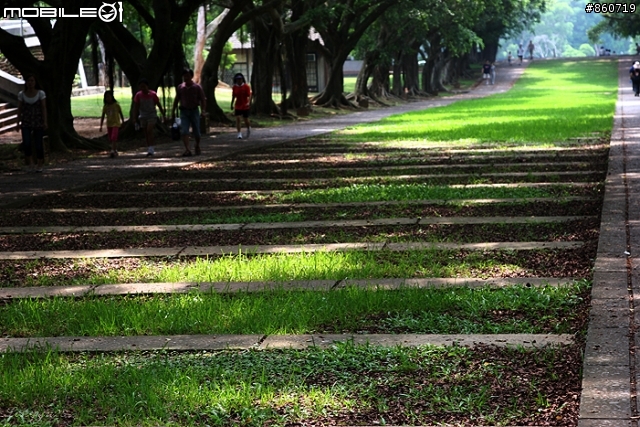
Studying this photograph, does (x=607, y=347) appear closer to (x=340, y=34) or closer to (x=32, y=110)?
(x=32, y=110)

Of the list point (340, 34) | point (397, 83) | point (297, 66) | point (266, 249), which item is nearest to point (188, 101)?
point (266, 249)

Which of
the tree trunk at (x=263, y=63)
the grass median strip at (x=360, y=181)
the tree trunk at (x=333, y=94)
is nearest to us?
the grass median strip at (x=360, y=181)

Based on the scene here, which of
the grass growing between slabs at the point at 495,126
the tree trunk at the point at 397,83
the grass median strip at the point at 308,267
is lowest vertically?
the tree trunk at the point at 397,83

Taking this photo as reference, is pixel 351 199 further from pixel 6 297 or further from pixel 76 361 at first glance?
pixel 76 361

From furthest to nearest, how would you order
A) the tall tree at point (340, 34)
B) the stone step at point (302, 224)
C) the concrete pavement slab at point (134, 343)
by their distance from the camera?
the tall tree at point (340, 34) → the stone step at point (302, 224) → the concrete pavement slab at point (134, 343)

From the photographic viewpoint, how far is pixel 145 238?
1032 centimetres

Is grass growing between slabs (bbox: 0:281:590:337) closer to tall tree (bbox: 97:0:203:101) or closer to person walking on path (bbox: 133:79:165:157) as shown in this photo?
person walking on path (bbox: 133:79:165:157)

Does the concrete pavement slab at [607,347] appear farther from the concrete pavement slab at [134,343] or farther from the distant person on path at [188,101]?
the distant person on path at [188,101]

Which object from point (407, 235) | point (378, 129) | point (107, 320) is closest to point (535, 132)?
point (378, 129)

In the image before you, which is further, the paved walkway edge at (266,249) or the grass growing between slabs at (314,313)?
the paved walkway edge at (266,249)

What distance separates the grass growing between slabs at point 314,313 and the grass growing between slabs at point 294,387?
0.52 m

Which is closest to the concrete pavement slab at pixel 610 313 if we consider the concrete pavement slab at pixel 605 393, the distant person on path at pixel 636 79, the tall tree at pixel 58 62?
the concrete pavement slab at pixel 605 393

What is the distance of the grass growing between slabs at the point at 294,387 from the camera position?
16.1ft

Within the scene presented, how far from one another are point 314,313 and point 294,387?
1.46 meters
